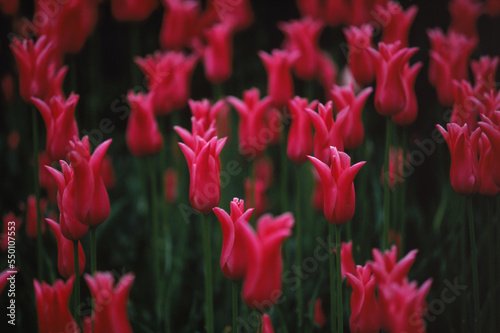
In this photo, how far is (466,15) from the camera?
1.51 meters

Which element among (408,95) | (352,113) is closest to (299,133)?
(352,113)

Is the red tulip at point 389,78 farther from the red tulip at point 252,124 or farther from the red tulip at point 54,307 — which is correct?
the red tulip at point 54,307

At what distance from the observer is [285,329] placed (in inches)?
42.2

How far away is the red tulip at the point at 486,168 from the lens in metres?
0.92

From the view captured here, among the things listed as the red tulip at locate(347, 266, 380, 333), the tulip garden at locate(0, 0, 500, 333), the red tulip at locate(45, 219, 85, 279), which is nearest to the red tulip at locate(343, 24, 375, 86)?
the tulip garden at locate(0, 0, 500, 333)

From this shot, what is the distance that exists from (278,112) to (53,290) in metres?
0.75

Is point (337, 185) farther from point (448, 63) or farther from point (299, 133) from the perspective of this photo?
point (448, 63)

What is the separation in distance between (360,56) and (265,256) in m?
0.68

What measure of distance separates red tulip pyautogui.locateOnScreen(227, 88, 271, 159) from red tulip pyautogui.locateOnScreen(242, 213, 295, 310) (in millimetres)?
516

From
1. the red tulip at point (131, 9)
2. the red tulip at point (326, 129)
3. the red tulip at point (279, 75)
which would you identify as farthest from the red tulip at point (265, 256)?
the red tulip at point (131, 9)

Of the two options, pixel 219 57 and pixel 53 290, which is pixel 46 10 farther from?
pixel 53 290

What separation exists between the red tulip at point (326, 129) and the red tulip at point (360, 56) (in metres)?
0.27

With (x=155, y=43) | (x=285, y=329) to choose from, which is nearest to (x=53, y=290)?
(x=285, y=329)

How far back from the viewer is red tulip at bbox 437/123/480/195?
89 cm
